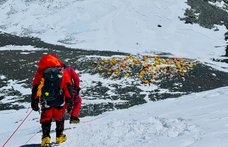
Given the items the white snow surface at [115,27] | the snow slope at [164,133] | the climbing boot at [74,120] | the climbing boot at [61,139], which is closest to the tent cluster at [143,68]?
the white snow surface at [115,27]

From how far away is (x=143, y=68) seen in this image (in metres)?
12.9

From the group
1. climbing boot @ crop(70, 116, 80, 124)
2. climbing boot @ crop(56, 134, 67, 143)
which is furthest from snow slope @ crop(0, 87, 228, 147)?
climbing boot @ crop(70, 116, 80, 124)

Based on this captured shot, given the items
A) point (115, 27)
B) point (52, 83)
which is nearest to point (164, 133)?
point (52, 83)

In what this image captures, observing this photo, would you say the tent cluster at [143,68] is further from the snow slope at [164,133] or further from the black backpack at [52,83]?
the black backpack at [52,83]

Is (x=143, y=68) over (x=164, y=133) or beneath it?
beneath

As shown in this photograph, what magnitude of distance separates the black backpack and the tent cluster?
8381 millimetres

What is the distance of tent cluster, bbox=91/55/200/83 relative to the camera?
12133mm

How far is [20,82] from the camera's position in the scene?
34.8 ft

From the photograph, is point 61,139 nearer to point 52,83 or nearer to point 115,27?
point 52,83

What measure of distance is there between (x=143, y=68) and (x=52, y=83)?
9.99 metres

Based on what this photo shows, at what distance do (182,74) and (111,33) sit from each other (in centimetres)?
1445

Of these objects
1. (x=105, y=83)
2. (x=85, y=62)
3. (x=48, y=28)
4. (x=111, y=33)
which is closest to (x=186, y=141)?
(x=105, y=83)

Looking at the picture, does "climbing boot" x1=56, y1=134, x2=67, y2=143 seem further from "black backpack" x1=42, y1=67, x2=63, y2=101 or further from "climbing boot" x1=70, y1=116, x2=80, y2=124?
"black backpack" x1=42, y1=67, x2=63, y2=101

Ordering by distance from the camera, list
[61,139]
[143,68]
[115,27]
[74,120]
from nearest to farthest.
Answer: [61,139]
[74,120]
[143,68]
[115,27]
